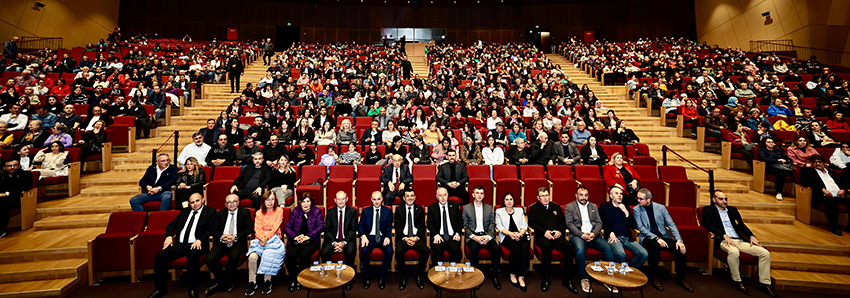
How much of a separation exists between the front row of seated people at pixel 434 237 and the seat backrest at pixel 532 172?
1181 mm

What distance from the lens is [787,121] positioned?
5.81 m

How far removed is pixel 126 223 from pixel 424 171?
301 cm

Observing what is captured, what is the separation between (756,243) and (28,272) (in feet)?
19.6

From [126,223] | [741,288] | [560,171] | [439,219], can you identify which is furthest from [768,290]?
[126,223]

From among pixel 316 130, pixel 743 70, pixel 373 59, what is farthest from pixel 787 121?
pixel 373 59

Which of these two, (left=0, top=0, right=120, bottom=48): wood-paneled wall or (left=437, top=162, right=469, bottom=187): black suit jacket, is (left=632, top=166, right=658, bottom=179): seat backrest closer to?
(left=437, top=162, right=469, bottom=187): black suit jacket

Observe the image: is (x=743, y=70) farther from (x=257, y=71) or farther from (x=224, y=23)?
(x=224, y=23)

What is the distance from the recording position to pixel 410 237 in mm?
3230

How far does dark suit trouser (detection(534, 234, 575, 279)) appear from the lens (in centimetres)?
301

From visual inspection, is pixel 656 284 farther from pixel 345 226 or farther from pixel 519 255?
pixel 345 226

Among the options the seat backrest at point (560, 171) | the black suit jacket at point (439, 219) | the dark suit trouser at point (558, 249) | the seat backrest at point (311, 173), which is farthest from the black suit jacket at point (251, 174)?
the seat backrest at point (560, 171)

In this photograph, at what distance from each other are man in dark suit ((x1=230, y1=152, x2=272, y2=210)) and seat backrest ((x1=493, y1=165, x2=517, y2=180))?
2670mm

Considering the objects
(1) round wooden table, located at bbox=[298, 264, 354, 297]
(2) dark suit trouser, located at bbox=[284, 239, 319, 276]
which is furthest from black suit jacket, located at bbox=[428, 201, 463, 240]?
(2) dark suit trouser, located at bbox=[284, 239, 319, 276]

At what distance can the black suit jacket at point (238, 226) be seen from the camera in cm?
310
